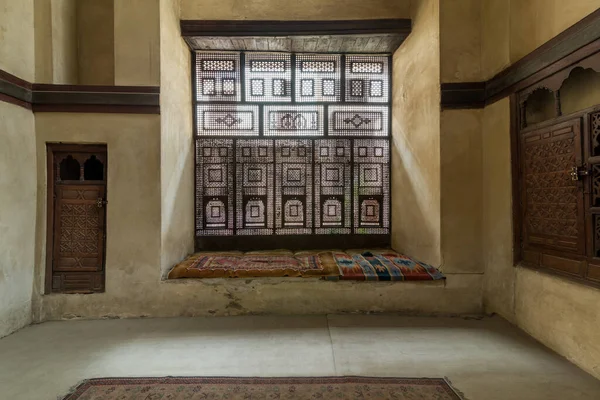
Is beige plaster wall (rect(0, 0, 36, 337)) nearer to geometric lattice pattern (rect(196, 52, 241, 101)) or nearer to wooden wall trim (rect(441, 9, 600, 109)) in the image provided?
geometric lattice pattern (rect(196, 52, 241, 101))

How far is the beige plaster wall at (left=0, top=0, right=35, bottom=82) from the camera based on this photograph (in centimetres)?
337

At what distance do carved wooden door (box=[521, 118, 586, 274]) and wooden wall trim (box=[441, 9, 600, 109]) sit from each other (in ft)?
1.64

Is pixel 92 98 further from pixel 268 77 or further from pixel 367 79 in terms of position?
pixel 367 79

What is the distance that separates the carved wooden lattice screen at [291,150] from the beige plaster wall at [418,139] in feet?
0.90

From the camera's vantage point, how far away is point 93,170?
159 inches

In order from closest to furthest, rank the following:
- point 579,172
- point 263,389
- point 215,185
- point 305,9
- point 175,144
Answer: point 263,389, point 579,172, point 175,144, point 305,9, point 215,185

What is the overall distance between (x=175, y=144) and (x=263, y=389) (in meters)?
3.15

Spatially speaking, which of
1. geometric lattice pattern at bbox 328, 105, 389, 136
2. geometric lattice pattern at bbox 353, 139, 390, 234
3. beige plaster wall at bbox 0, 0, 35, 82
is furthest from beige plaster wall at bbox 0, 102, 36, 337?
geometric lattice pattern at bbox 353, 139, 390, 234

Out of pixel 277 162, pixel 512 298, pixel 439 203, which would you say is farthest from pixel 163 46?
pixel 512 298

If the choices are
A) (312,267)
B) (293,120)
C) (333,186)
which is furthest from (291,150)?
(312,267)

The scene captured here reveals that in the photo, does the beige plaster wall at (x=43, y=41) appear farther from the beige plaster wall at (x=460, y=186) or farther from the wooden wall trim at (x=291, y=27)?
the beige plaster wall at (x=460, y=186)

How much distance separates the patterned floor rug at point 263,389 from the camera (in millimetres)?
2266

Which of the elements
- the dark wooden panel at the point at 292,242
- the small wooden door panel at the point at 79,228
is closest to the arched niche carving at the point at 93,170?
the small wooden door panel at the point at 79,228

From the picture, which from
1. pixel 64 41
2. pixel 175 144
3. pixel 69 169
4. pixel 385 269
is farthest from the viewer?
pixel 175 144
